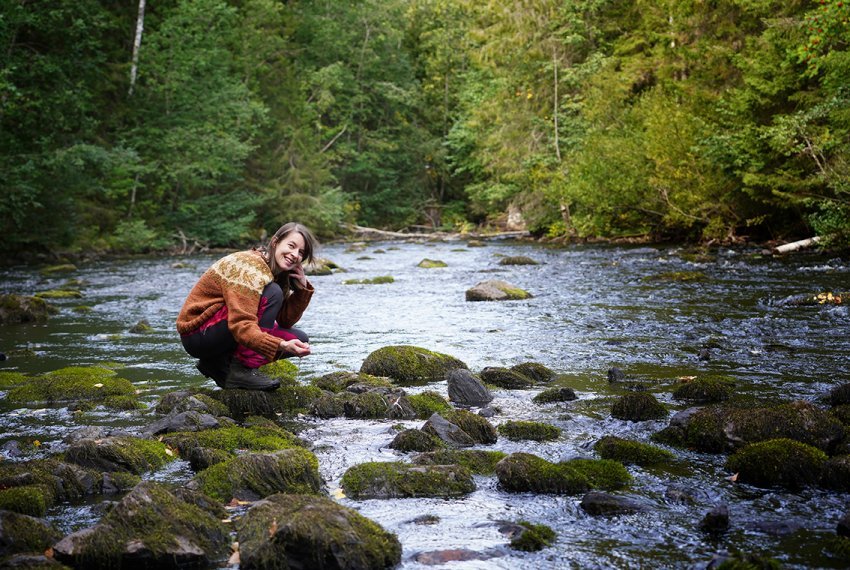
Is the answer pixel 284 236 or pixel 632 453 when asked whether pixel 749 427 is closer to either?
pixel 632 453

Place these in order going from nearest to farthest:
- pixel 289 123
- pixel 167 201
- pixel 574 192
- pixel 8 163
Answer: pixel 8 163
pixel 574 192
pixel 167 201
pixel 289 123

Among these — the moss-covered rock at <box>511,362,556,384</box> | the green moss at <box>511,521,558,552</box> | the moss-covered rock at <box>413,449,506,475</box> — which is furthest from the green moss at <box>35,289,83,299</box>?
the green moss at <box>511,521,558,552</box>

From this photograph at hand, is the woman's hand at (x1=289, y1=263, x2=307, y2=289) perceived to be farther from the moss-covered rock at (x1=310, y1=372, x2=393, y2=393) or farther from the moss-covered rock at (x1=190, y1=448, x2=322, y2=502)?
the moss-covered rock at (x1=190, y1=448, x2=322, y2=502)

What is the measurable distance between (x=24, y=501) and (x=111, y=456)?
99 cm

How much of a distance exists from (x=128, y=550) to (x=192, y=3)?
37310 mm

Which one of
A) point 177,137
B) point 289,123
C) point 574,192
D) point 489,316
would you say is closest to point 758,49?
point 574,192

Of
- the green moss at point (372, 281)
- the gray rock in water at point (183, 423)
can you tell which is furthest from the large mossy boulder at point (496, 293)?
the gray rock in water at point (183, 423)

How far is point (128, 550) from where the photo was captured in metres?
4.10

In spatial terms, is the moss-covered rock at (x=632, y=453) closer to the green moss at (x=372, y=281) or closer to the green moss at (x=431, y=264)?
→ the green moss at (x=372, y=281)

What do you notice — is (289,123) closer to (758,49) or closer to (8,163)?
(8,163)

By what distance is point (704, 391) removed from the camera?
7688mm

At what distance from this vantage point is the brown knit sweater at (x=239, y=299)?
6.94 meters

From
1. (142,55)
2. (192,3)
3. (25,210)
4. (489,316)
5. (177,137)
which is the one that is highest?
(192,3)

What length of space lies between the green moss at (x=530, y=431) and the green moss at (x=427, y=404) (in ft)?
2.92
